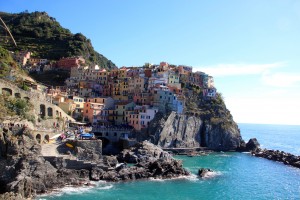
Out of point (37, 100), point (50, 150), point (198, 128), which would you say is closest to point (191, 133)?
point (198, 128)

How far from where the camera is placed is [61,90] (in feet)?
244

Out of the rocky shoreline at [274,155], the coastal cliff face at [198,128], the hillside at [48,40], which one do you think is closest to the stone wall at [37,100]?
the coastal cliff face at [198,128]

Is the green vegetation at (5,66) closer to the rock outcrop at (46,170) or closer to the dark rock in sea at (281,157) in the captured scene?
the rock outcrop at (46,170)

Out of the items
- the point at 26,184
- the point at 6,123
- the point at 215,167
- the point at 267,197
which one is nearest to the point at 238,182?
the point at 267,197

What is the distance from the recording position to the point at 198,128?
253 ft

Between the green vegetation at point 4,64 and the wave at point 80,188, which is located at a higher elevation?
the green vegetation at point 4,64

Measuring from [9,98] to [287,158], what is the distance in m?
56.2

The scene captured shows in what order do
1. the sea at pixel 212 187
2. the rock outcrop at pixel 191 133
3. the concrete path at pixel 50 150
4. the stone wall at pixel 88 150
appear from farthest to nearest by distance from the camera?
the rock outcrop at pixel 191 133 < the stone wall at pixel 88 150 < the concrete path at pixel 50 150 < the sea at pixel 212 187

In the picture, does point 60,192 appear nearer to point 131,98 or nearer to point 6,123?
point 6,123

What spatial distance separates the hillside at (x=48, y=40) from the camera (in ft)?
347

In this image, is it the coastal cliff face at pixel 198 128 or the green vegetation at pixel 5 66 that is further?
the coastal cliff face at pixel 198 128

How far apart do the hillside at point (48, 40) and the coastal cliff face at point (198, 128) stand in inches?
1748

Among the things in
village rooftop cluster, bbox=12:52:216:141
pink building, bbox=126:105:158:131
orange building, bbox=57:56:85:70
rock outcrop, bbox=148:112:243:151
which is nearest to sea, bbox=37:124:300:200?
rock outcrop, bbox=148:112:243:151

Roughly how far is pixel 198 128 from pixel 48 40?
6682cm
